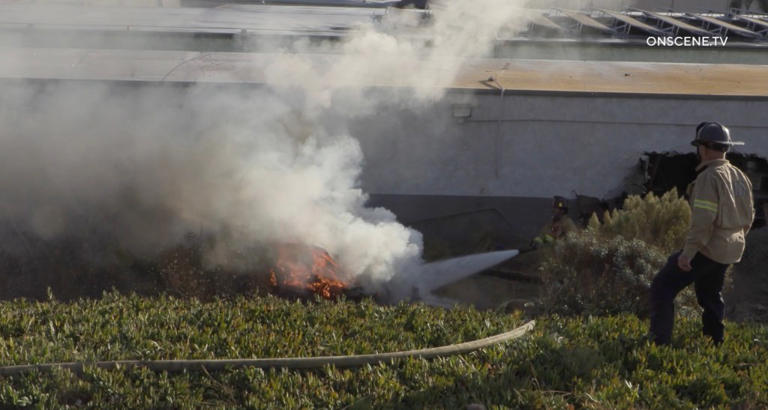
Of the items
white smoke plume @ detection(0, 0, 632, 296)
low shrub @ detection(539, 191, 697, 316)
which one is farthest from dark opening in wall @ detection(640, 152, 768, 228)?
low shrub @ detection(539, 191, 697, 316)

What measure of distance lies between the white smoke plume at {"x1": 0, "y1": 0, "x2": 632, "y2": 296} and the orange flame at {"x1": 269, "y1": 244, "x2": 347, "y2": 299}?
0.28 meters

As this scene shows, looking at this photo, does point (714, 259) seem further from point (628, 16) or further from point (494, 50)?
point (628, 16)

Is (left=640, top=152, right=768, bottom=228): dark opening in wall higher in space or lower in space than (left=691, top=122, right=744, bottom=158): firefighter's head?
lower

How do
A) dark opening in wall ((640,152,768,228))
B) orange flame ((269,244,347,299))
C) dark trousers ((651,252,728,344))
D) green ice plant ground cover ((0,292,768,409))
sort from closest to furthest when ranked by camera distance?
green ice plant ground cover ((0,292,768,409))
dark trousers ((651,252,728,344))
orange flame ((269,244,347,299))
dark opening in wall ((640,152,768,228))

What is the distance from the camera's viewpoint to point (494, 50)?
18.8 metres

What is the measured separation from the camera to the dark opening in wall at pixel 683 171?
13859 millimetres

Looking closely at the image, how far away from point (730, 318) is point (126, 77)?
945 cm

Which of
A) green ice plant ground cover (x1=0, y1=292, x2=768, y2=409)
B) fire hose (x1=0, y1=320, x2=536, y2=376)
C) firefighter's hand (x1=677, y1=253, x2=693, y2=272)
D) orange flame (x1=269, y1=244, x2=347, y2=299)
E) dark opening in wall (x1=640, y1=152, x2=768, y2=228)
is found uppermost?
firefighter's hand (x1=677, y1=253, x2=693, y2=272)

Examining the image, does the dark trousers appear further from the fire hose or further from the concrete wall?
the concrete wall

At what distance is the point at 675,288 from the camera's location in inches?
227

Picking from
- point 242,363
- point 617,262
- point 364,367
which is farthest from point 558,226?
point 242,363

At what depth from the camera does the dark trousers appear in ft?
18.8

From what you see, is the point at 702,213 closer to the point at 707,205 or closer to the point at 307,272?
the point at 707,205

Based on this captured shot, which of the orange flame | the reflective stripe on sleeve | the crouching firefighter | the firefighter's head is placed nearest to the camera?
the reflective stripe on sleeve
